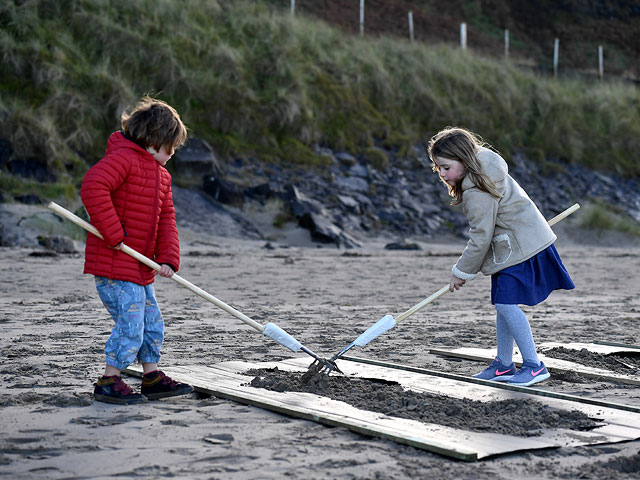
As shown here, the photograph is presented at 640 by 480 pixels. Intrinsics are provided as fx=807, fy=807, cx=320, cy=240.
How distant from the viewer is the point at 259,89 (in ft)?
61.1

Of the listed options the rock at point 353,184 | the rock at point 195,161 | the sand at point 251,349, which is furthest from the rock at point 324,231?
the rock at point 353,184

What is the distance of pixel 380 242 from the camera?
15172 mm

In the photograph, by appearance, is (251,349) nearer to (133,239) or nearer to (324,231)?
(133,239)

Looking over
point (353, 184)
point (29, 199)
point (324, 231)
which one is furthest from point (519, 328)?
point (353, 184)

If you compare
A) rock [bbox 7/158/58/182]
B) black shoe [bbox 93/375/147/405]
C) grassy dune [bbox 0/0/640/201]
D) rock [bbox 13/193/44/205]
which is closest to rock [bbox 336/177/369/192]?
grassy dune [bbox 0/0/640/201]

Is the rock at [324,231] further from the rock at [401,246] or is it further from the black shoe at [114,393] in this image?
the black shoe at [114,393]

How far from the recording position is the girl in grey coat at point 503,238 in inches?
171

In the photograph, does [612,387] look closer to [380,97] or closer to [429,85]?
[380,97]

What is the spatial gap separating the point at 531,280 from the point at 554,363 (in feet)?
2.37

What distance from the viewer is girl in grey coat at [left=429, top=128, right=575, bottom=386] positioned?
4355 mm

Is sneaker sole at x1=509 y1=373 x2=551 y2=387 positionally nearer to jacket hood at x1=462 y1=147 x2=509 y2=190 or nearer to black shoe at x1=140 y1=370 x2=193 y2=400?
jacket hood at x1=462 y1=147 x2=509 y2=190

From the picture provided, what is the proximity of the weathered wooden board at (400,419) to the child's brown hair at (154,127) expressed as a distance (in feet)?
3.98

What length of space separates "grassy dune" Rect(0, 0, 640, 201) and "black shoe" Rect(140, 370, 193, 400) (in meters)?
9.38

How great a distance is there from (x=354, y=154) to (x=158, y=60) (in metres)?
4.77
